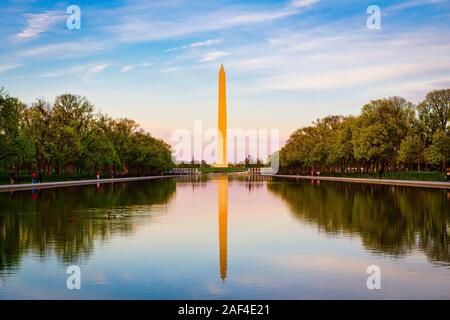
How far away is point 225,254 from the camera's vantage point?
53.4ft

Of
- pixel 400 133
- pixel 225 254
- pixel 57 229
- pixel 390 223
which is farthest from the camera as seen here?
pixel 400 133

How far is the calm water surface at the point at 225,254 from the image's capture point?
11781 millimetres

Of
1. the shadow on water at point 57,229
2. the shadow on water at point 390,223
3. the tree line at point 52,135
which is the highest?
the tree line at point 52,135

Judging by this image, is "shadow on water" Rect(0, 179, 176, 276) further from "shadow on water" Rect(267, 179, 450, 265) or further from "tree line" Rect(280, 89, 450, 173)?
"tree line" Rect(280, 89, 450, 173)

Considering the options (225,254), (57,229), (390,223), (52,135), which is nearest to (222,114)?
(52,135)

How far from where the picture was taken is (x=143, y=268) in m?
14.0

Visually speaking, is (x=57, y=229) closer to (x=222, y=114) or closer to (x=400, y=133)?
(x=400, y=133)

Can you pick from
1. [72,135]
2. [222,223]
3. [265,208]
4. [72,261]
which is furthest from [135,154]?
[72,261]

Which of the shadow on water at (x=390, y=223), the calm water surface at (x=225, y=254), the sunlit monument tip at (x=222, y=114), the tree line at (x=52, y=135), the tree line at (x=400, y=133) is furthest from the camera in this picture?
the sunlit monument tip at (x=222, y=114)

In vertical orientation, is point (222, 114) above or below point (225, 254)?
above

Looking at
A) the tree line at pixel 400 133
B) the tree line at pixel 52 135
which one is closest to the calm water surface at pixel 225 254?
the tree line at pixel 52 135

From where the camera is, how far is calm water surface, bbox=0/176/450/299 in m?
11.8

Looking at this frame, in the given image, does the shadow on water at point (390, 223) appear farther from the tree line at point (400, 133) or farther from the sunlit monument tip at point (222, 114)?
the sunlit monument tip at point (222, 114)
